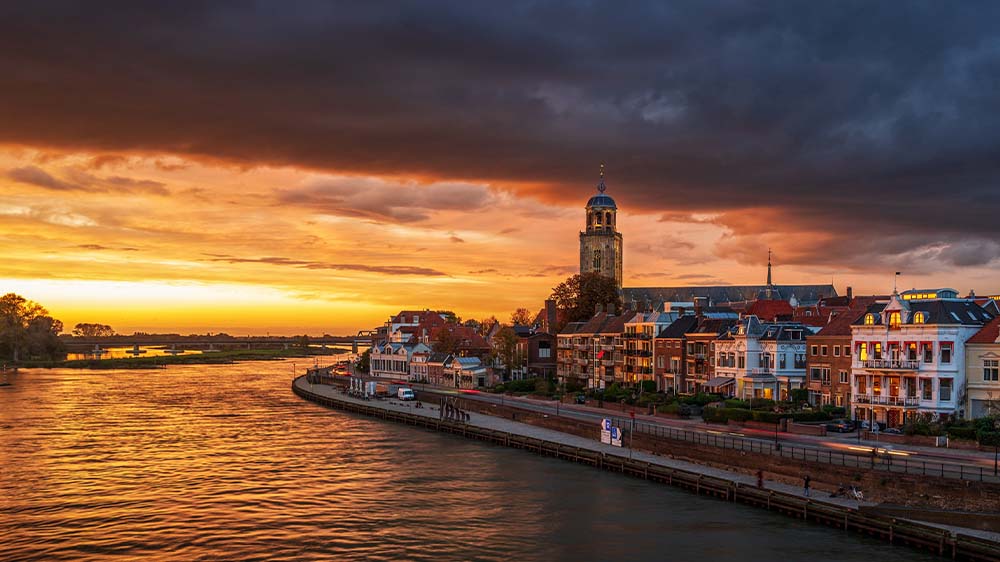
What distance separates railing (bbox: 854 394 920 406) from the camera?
74.9 meters

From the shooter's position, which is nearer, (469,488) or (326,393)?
(469,488)

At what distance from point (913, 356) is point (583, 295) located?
85899mm

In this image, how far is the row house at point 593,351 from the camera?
129 m

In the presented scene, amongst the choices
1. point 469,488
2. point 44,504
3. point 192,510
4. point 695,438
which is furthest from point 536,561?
point 44,504

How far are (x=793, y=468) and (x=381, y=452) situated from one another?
40953mm

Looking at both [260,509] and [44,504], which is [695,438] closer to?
[260,509]

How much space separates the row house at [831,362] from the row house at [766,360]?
14.3 ft

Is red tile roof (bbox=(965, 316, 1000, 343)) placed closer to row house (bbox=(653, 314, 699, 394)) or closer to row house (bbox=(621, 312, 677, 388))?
row house (bbox=(653, 314, 699, 394))

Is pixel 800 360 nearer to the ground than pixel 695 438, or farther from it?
farther from it

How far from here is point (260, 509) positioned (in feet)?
195

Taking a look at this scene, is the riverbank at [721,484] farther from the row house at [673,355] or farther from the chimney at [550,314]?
the chimney at [550,314]

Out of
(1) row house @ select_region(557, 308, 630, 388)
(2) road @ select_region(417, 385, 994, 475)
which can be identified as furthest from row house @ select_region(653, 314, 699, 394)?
(2) road @ select_region(417, 385, 994, 475)

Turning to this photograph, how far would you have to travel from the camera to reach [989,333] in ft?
238

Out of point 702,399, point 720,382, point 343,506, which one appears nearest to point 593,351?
point 720,382
